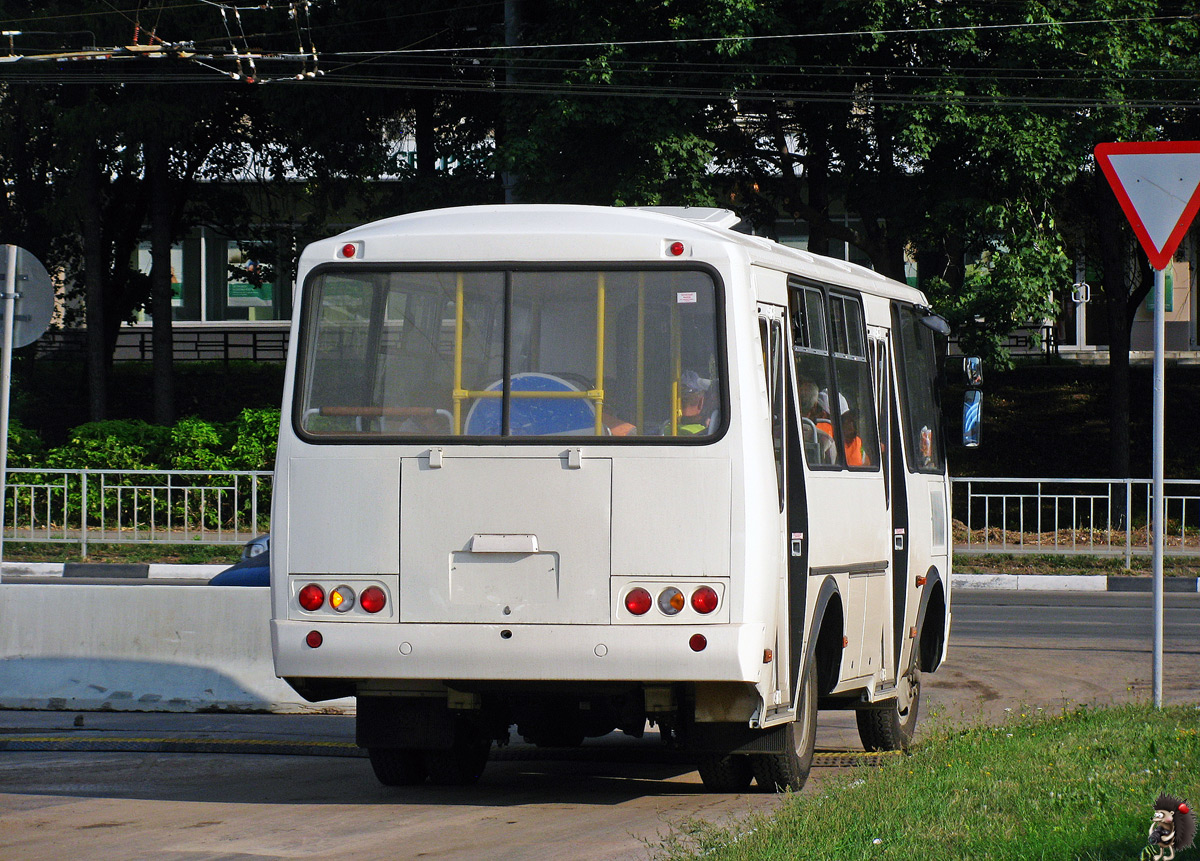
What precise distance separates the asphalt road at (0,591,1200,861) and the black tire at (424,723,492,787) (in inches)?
5.5

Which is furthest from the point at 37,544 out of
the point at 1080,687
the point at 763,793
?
the point at 763,793

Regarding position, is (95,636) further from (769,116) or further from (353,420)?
(769,116)

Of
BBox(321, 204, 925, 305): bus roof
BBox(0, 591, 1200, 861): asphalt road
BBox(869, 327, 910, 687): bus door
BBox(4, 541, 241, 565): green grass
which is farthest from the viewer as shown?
BBox(4, 541, 241, 565): green grass

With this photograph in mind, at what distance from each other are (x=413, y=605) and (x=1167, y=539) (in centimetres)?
1759

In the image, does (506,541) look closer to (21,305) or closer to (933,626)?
(933,626)

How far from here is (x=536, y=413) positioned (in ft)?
23.7

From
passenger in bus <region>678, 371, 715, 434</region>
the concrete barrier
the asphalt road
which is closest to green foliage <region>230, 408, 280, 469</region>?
the concrete barrier

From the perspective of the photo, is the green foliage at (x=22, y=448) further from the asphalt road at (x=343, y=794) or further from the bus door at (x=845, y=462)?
the bus door at (x=845, y=462)

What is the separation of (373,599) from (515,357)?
1280mm

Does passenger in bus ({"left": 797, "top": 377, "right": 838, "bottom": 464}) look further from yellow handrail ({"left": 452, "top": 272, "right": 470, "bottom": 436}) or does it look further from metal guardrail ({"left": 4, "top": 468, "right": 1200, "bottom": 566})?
metal guardrail ({"left": 4, "top": 468, "right": 1200, "bottom": 566})

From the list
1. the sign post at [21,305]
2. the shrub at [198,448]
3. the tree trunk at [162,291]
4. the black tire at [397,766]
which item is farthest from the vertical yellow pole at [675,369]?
the tree trunk at [162,291]

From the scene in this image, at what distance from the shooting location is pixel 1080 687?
39.9 feet

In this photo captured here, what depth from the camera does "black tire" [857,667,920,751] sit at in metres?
9.45

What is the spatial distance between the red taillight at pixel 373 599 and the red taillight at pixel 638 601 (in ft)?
3.64
